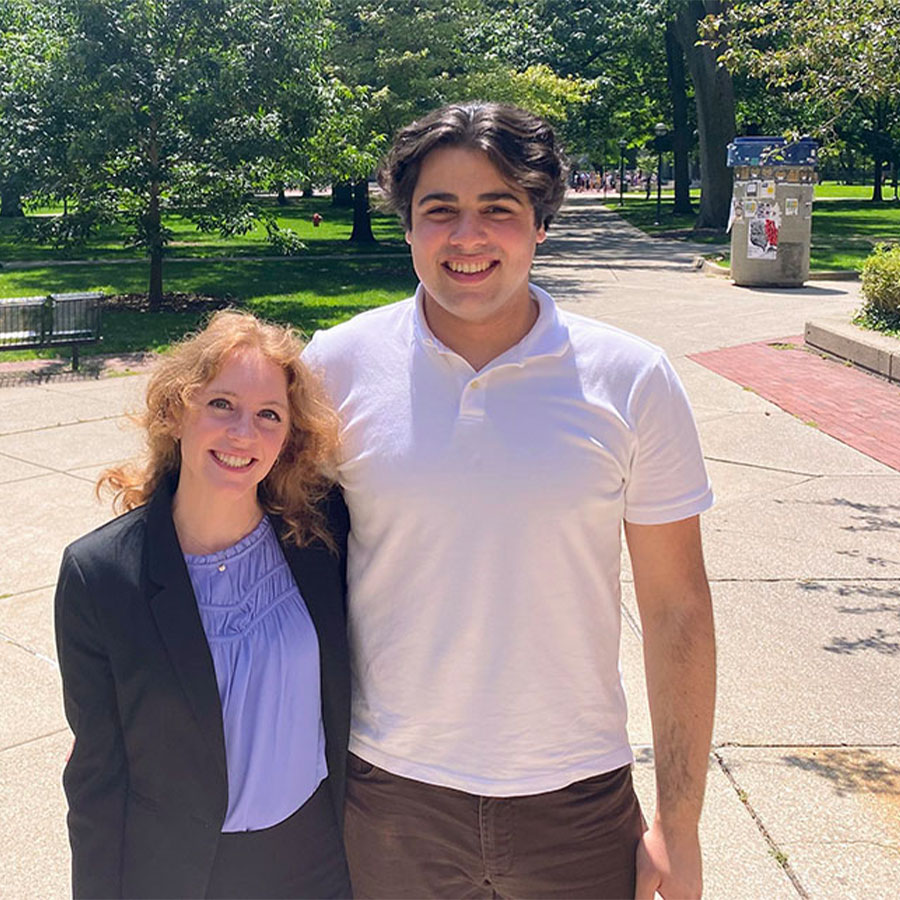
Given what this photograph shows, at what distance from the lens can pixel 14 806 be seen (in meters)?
3.75

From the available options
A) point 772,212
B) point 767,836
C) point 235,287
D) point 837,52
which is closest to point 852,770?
point 767,836

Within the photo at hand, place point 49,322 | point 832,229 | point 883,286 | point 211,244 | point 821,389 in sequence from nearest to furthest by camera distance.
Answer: point 821,389 < point 49,322 < point 883,286 < point 211,244 < point 832,229

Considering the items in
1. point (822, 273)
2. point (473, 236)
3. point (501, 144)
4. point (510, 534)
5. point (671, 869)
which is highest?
point (501, 144)

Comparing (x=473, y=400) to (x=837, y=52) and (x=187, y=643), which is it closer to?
(x=187, y=643)

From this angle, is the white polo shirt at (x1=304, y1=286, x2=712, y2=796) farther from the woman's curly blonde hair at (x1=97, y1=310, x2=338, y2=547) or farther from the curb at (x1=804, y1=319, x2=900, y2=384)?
the curb at (x1=804, y1=319, x2=900, y2=384)

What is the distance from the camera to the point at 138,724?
197 cm

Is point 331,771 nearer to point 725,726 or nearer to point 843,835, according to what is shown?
point 843,835

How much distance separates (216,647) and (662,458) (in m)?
0.86

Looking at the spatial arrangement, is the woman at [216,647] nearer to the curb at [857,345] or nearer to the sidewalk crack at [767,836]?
the sidewalk crack at [767,836]

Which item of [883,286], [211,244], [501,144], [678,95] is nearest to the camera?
[501,144]

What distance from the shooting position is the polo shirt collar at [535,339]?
1959mm

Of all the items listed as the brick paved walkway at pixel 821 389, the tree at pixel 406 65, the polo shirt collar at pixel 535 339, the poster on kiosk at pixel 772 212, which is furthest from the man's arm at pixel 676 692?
the tree at pixel 406 65

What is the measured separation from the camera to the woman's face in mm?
2082

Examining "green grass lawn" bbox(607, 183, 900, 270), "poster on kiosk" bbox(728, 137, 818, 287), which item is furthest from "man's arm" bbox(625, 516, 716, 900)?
"green grass lawn" bbox(607, 183, 900, 270)
